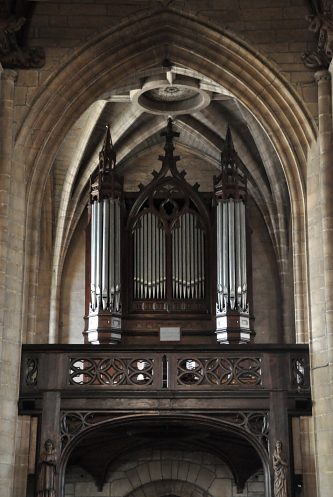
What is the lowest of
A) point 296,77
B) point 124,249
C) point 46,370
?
point 46,370

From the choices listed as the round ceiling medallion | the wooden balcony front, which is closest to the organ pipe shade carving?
the round ceiling medallion

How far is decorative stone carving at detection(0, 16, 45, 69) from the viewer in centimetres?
1430

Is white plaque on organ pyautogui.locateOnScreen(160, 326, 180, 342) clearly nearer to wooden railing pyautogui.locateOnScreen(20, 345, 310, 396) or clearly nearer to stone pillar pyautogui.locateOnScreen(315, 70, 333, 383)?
wooden railing pyautogui.locateOnScreen(20, 345, 310, 396)

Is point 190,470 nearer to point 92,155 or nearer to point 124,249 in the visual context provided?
point 124,249

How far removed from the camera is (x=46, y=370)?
46.6 feet

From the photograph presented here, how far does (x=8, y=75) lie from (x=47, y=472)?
213 inches

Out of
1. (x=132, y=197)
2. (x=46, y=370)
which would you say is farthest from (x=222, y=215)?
(x=46, y=370)

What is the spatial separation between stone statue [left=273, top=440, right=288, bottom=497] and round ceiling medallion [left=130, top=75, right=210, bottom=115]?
6.93m

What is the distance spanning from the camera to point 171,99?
18.8 meters

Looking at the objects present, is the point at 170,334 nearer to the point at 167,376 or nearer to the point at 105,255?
the point at 105,255

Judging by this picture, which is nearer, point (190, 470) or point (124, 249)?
point (124, 249)

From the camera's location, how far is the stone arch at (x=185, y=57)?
1490 cm

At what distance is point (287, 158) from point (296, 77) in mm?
1147

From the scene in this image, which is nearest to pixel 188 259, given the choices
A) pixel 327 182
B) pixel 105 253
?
pixel 105 253
